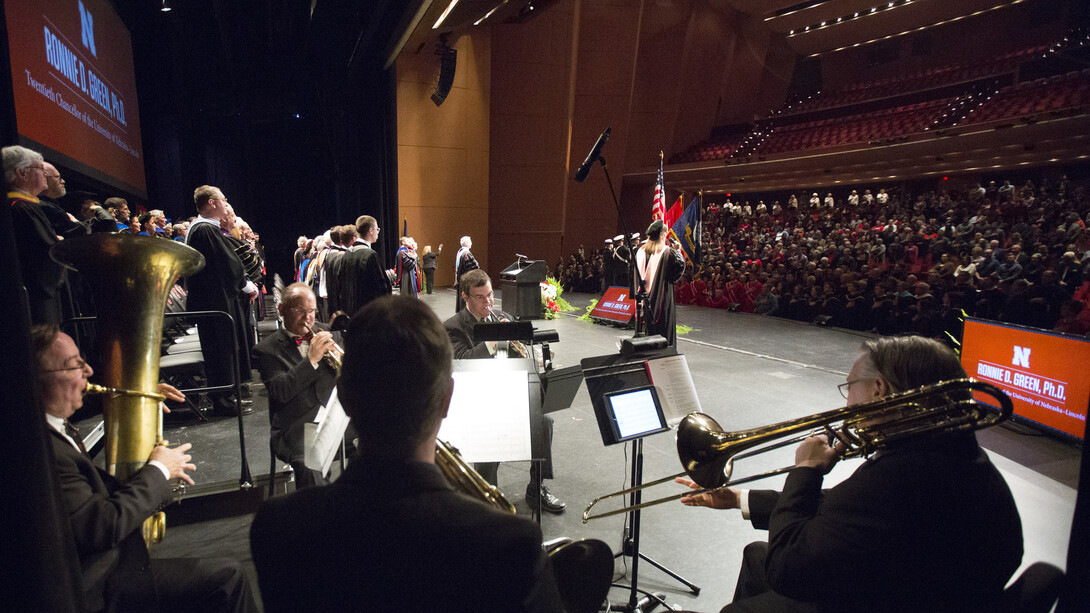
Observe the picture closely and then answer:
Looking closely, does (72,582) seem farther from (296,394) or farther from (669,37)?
(669,37)

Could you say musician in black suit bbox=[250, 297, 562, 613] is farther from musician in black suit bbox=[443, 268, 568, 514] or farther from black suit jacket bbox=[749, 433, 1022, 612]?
musician in black suit bbox=[443, 268, 568, 514]

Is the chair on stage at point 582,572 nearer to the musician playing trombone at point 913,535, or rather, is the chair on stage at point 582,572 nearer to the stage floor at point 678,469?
the musician playing trombone at point 913,535

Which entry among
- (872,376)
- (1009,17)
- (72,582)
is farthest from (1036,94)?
(72,582)

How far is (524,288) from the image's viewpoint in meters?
9.86

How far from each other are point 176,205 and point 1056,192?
19197mm

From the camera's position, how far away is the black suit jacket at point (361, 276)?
18.4 feet

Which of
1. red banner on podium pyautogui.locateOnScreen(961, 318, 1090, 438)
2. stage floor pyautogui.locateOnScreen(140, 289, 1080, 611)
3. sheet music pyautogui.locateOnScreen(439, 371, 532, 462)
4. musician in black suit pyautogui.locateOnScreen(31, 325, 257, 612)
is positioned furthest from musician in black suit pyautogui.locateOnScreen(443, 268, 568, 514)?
red banner on podium pyautogui.locateOnScreen(961, 318, 1090, 438)

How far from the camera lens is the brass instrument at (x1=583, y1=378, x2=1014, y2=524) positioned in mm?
1384

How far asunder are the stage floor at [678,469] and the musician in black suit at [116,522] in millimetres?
1136

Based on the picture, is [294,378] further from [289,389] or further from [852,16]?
[852,16]

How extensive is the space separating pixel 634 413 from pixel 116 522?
185cm

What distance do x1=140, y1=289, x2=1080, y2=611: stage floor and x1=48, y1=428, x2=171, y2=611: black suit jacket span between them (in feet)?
4.04

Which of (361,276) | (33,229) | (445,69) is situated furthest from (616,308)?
(33,229)

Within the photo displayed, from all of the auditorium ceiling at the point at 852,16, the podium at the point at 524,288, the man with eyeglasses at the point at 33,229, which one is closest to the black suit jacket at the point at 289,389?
the man with eyeglasses at the point at 33,229
